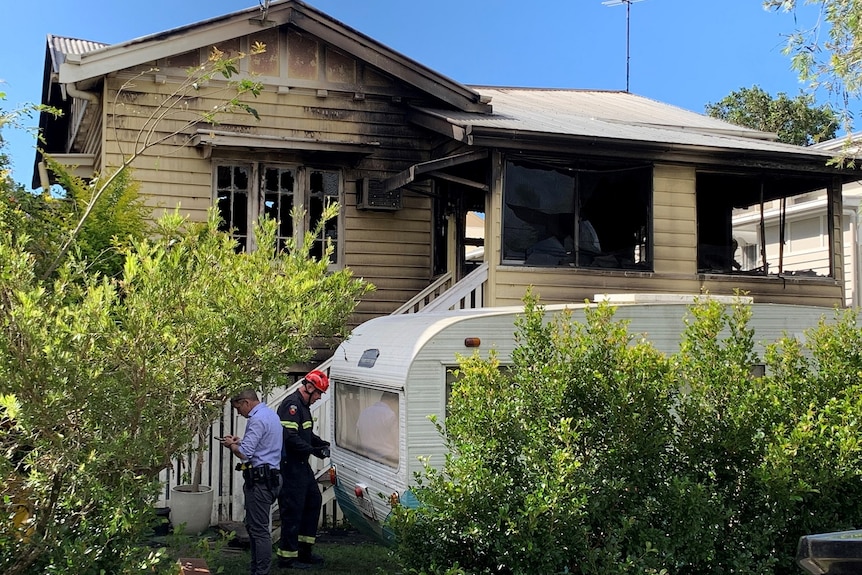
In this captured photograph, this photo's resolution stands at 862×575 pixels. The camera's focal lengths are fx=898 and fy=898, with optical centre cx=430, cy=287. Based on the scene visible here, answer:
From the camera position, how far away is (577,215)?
1230 centimetres

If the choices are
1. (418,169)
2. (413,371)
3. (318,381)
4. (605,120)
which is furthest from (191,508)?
(605,120)

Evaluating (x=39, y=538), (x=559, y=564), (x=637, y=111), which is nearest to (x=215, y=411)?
(x=39, y=538)

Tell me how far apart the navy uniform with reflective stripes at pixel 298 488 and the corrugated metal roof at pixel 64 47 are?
8.39m

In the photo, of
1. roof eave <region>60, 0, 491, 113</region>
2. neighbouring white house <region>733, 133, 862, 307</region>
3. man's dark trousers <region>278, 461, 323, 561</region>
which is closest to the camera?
man's dark trousers <region>278, 461, 323, 561</region>

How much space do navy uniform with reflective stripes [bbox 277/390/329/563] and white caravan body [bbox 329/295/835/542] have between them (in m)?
0.33

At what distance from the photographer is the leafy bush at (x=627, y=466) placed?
504cm

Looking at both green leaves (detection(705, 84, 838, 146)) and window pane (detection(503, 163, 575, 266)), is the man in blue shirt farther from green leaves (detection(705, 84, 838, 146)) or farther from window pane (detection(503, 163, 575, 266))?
green leaves (detection(705, 84, 838, 146))

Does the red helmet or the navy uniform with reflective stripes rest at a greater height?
the red helmet

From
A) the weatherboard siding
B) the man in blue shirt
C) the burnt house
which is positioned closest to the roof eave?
the burnt house

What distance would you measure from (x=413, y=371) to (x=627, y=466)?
7.26 feet

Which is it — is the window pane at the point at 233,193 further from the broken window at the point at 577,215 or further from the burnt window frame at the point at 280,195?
the broken window at the point at 577,215

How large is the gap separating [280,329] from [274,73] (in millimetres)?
7802

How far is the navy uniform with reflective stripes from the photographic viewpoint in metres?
8.30

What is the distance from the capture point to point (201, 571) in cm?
611
